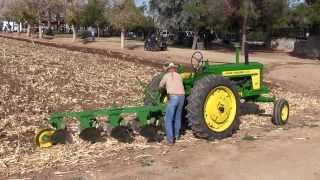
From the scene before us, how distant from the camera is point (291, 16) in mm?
56719

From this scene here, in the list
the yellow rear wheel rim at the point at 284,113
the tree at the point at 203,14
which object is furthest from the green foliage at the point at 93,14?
the yellow rear wheel rim at the point at 284,113

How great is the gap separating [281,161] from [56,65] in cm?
976

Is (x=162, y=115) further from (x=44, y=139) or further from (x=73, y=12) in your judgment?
(x=73, y=12)

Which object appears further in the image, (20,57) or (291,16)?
(291,16)

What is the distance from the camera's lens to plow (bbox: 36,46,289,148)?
10.9m

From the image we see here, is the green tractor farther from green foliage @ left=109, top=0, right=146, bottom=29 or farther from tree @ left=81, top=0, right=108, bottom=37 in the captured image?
tree @ left=81, top=0, right=108, bottom=37

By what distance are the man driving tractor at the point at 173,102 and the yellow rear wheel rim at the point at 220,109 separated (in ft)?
1.61

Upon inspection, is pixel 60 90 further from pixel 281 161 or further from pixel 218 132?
pixel 281 161

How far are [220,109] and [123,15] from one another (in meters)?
41.4

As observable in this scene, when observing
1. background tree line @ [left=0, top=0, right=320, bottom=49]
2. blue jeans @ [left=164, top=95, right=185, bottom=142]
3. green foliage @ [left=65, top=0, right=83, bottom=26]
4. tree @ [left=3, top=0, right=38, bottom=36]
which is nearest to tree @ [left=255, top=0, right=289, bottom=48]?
background tree line @ [left=0, top=0, right=320, bottom=49]

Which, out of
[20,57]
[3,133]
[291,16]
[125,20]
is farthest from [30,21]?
[3,133]

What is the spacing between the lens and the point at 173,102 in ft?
36.7

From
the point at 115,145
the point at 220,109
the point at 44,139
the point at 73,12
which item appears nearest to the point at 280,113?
the point at 220,109

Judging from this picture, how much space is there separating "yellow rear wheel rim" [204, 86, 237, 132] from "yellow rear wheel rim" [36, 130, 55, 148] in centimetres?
279
